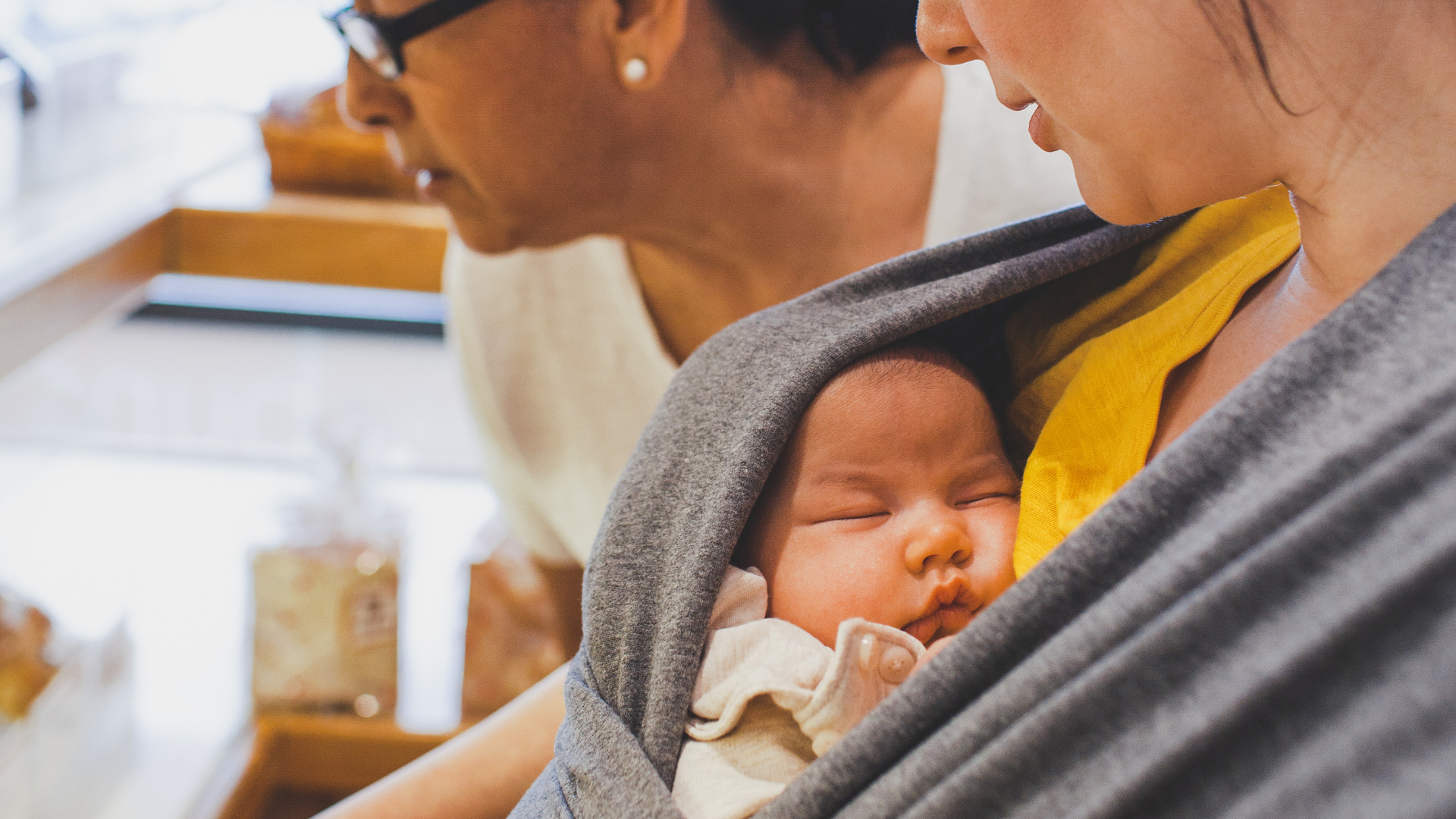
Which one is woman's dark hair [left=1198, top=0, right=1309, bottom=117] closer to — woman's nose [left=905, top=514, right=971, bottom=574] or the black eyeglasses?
woman's nose [left=905, top=514, right=971, bottom=574]

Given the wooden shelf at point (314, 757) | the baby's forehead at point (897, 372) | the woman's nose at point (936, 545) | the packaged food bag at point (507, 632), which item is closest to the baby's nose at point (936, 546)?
the woman's nose at point (936, 545)

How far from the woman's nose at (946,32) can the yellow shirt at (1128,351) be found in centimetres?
20

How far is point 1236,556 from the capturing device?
452 mm

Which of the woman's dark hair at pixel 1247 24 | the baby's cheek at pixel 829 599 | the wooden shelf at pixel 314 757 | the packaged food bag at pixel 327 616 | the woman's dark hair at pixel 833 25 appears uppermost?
the woman's dark hair at pixel 1247 24

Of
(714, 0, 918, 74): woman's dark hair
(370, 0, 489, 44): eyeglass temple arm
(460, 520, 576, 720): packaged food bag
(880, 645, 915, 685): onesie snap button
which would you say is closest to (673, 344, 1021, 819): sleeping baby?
(880, 645, 915, 685): onesie snap button

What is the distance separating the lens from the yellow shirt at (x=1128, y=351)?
2.15 ft

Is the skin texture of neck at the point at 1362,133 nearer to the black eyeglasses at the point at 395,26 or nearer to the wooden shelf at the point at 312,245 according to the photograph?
the black eyeglasses at the point at 395,26

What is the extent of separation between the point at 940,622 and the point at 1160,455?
239 mm

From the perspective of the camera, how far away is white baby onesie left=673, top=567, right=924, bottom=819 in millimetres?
608

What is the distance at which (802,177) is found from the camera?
1125mm

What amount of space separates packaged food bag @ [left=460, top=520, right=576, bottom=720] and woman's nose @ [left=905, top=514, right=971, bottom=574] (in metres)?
0.88

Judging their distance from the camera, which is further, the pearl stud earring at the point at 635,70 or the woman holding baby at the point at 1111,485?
the pearl stud earring at the point at 635,70

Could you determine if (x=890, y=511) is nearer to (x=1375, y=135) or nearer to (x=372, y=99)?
(x=1375, y=135)

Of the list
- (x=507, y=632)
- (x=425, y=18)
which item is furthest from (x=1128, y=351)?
(x=507, y=632)
